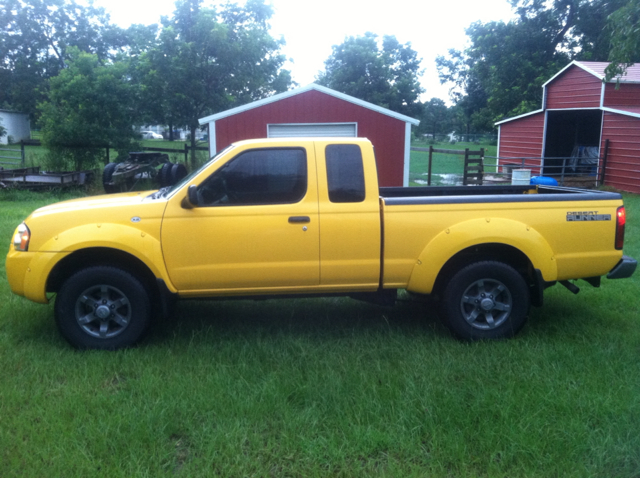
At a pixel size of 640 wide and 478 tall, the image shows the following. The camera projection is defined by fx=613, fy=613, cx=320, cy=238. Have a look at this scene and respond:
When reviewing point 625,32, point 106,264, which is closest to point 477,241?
point 106,264

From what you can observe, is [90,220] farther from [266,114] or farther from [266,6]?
[266,6]

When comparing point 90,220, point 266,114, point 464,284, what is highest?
point 266,114

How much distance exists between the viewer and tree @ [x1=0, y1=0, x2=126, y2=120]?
54.0 meters

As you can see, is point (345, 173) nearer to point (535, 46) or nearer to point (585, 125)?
point (585, 125)

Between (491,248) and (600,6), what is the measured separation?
35.5m

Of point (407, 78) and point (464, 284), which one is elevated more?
point (407, 78)

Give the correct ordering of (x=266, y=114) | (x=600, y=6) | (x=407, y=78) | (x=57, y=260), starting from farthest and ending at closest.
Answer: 1. (x=407, y=78)
2. (x=600, y=6)
3. (x=266, y=114)
4. (x=57, y=260)

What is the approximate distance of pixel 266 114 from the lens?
1727cm

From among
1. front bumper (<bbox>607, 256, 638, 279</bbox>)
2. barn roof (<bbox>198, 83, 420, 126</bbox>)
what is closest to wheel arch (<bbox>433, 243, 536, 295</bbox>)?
front bumper (<bbox>607, 256, 638, 279</bbox>)

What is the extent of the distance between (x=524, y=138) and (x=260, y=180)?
22602 millimetres

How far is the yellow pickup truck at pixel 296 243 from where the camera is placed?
5188 millimetres

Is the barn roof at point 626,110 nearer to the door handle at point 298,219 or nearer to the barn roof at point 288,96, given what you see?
A: the barn roof at point 288,96

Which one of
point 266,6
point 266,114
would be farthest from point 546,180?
point 266,6

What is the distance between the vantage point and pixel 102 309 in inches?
206
